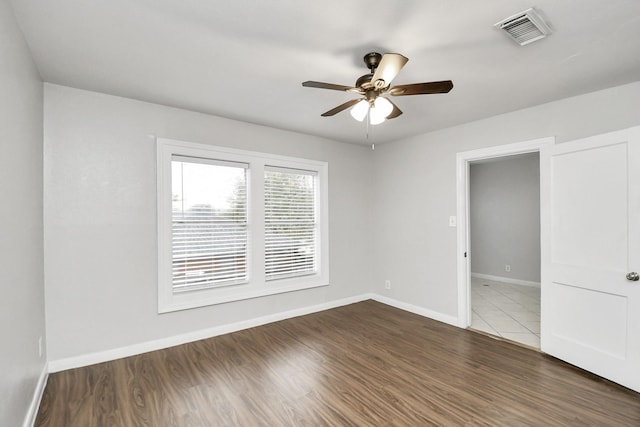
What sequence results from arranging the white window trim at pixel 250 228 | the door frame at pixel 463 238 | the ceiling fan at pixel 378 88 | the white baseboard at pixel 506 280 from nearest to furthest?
the ceiling fan at pixel 378 88
the white window trim at pixel 250 228
the door frame at pixel 463 238
the white baseboard at pixel 506 280

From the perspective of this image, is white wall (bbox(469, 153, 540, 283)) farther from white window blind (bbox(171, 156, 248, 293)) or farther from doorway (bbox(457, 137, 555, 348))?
white window blind (bbox(171, 156, 248, 293))

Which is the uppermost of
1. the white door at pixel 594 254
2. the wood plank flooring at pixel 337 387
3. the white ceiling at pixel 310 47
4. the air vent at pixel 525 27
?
the white ceiling at pixel 310 47

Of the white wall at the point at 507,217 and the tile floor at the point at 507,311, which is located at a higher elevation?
the white wall at the point at 507,217

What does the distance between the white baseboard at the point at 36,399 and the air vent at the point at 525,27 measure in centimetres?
383

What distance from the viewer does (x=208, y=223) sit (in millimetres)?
3389

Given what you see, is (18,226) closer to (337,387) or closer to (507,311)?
(337,387)

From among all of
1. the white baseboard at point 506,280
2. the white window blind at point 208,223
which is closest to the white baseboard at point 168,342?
the white window blind at point 208,223

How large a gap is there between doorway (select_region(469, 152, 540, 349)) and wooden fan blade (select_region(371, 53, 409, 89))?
136 inches

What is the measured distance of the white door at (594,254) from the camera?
92.5 inches

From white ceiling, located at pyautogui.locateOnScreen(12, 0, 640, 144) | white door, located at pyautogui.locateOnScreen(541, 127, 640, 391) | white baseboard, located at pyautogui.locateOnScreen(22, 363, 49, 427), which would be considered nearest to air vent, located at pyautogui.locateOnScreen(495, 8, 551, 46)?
white ceiling, located at pyautogui.locateOnScreen(12, 0, 640, 144)

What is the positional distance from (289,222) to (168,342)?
6.48 feet

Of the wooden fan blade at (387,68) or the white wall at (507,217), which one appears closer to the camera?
the wooden fan blade at (387,68)

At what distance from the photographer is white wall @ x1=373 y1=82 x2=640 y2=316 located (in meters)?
2.76

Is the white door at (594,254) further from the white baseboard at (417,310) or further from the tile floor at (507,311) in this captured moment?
the white baseboard at (417,310)
